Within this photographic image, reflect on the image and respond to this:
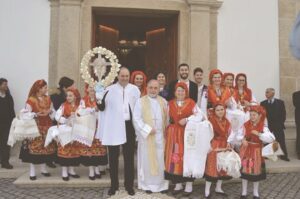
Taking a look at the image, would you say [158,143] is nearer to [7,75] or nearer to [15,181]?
[15,181]

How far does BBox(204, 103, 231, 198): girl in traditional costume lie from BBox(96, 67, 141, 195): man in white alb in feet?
3.88

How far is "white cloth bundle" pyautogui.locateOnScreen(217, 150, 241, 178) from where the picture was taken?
5.26 m

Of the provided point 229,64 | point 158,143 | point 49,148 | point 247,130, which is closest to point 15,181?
point 49,148

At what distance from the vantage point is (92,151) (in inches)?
245

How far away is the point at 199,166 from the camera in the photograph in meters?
5.49

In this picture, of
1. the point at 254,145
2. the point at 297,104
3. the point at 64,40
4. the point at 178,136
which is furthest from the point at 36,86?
the point at 297,104

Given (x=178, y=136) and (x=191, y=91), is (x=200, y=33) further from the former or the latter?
(x=178, y=136)

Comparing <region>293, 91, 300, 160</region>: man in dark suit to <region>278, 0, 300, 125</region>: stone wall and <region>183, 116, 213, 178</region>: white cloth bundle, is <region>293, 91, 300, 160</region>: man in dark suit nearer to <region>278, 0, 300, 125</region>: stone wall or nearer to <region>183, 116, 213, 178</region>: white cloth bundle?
<region>278, 0, 300, 125</region>: stone wall

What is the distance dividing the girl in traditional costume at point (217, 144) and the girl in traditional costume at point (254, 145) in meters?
0.28

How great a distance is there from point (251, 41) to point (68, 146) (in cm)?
494

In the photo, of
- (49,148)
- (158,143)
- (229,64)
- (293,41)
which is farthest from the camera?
(229,64)

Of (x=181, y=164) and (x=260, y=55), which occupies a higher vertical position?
(x=260, y=55)

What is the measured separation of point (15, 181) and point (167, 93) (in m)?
2.99

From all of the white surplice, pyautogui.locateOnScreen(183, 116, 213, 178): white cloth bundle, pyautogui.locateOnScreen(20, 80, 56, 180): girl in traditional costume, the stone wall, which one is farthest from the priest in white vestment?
the stone wall
